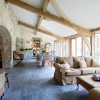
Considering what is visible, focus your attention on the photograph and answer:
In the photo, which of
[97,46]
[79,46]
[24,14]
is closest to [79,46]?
[79,46]

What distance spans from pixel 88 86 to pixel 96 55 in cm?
339

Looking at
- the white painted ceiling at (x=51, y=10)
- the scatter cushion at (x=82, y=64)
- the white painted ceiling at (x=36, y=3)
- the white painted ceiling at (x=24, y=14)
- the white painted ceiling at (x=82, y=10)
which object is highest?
the white painted ceiling at (x=24, y=14)

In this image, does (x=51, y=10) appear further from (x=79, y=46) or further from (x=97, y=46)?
(x=79, y=46)

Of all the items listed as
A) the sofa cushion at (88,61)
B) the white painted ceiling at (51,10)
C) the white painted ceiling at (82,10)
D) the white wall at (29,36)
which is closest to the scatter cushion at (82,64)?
the sofa cushion at (88,61)

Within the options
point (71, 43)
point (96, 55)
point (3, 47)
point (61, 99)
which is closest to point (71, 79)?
point (61, 99)

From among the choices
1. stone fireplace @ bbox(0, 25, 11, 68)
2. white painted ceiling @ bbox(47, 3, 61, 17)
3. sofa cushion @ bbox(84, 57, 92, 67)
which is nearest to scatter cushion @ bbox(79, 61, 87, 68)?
sofa cushion @ bbox(84, 57, 92, 67)

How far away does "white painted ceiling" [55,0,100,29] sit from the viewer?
12.9ft

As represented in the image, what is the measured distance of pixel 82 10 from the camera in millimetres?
4484

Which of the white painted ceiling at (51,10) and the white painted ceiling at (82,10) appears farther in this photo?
the white painted ceiling at (51,10)

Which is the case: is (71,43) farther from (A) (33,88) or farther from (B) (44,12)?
(A) (33,88)

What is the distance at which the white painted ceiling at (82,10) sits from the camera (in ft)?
12.9

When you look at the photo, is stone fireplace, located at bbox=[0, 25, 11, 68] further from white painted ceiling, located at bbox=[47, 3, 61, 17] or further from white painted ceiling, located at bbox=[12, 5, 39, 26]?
white painted ceiling, located at bbox=[47, 3, 61, 17]

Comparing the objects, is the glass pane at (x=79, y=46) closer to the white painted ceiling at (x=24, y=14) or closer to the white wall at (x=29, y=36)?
the white painted ceiling at (x=24, y=14)

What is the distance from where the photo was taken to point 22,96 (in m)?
3.31
